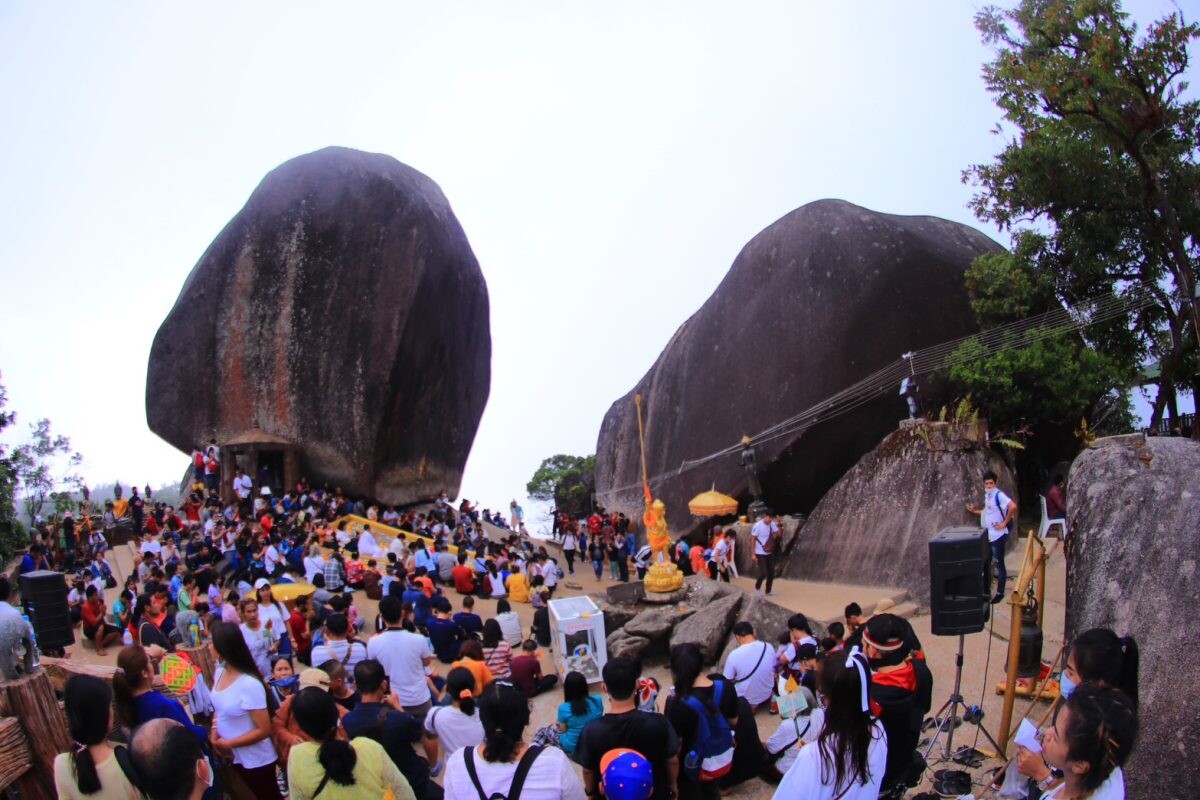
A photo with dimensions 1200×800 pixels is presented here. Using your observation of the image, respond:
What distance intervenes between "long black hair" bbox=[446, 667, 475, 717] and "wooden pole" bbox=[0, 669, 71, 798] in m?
1.89

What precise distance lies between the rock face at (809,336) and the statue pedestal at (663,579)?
823 centimetres

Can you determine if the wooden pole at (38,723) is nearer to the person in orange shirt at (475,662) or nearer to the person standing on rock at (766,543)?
the person in orange shirt at (475,662)

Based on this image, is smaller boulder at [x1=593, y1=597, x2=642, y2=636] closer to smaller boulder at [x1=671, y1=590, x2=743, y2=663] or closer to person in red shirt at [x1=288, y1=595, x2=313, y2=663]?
smaller boulder at [x1=671, y1=590, x2=743, y2=663]

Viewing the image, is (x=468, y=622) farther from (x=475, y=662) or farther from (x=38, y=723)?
(x=38, y=723)

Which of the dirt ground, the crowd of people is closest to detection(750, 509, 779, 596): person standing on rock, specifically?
the dirt ground

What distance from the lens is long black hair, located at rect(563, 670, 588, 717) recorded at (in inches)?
205

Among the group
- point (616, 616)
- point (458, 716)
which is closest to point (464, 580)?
point (616, 616)

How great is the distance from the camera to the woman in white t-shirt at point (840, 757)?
344cm

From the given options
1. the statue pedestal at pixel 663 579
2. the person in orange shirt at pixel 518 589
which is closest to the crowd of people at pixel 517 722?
Result: the statue pedestal at pixel 663 579

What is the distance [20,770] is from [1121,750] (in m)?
4.62

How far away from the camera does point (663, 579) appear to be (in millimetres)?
12531

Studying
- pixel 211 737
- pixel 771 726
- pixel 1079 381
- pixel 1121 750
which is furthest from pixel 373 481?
pixel 1121 750

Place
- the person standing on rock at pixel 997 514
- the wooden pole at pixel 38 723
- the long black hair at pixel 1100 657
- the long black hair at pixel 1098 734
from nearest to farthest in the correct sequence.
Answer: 1. the long black hair at pixel 1098 734
2. the long black hair at pixel 1100 657
3. the wooden pole at pixel 38 723
4. the person standing on rock at pixel 997 514

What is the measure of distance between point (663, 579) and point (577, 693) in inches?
292
